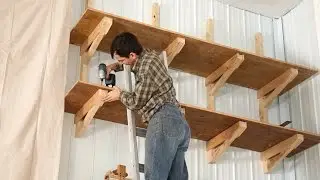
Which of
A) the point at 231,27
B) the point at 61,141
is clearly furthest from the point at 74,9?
the point at 231,27

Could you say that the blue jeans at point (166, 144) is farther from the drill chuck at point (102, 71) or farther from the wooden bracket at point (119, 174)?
the drill chuck at point (102, 71)

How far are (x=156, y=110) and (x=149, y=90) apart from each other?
0.11 m

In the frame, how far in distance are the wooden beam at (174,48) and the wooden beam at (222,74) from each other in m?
0.39

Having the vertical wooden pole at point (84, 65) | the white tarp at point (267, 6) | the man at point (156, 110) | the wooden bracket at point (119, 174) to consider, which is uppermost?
the white tarp at point (267, 6)

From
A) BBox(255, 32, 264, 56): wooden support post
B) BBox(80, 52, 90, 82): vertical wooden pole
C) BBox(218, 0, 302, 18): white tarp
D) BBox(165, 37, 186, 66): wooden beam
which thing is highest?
BBox(218, 0, 302, 18): white tarp

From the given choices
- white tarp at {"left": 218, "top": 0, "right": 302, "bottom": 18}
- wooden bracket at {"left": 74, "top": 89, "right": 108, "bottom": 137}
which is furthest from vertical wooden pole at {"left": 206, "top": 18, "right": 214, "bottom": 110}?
wooden bracket at {"left": 74, "top": 89, "right": 108, "bottom": 137}

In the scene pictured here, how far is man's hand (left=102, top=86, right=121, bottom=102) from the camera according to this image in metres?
3.19

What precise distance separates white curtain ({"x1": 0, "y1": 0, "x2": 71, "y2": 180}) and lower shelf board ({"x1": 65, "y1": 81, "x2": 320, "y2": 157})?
0.48 ft

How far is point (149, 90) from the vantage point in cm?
304

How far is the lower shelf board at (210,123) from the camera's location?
3.42 meters

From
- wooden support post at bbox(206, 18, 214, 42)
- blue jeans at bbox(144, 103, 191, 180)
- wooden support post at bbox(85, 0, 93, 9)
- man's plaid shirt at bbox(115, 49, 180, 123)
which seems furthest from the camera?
wooden support post at bbox(206, 18, 214, 42)

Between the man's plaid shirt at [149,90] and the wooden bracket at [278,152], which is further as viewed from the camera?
the wooden bracket at [278,152]

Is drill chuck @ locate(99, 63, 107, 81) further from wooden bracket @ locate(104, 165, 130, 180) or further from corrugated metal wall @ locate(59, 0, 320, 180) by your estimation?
wooden bracket @ locate(104, 165, 130, 180)

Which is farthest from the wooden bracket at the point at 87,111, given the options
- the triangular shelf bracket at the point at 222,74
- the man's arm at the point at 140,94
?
the triangular shelf bracket at the point at 222,74
